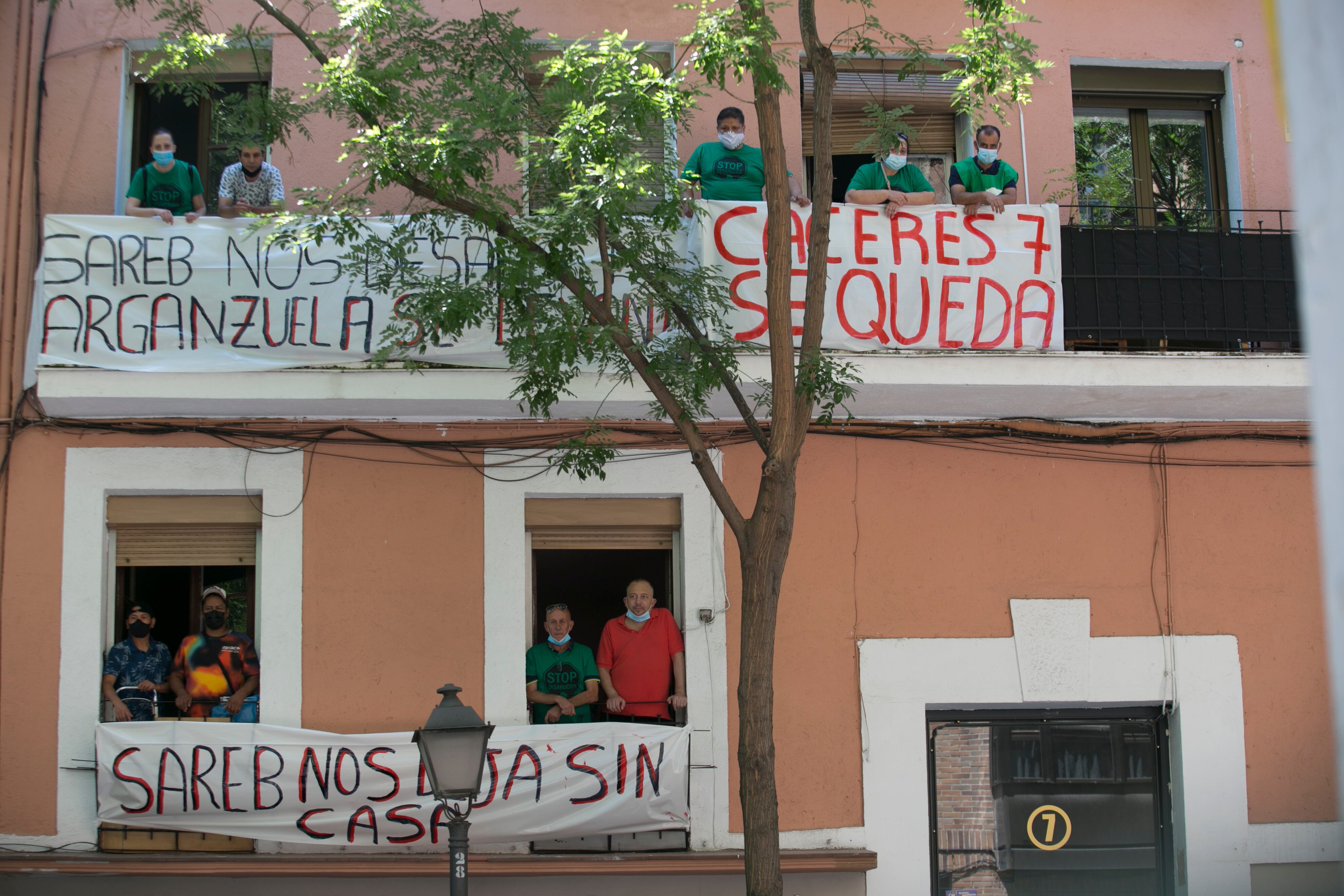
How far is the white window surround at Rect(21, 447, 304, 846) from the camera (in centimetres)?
722

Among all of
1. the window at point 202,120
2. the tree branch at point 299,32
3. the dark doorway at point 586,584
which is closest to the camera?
the tree branch at point 299,32

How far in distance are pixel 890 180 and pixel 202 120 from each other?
5014 millimetres

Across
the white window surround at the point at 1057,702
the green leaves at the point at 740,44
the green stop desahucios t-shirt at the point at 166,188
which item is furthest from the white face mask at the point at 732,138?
the green stop desahucios t-shirt at the point at 166,188

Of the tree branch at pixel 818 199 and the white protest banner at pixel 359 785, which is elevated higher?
the tree branch at pixel 818 199

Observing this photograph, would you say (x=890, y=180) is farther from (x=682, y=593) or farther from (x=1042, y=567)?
(x=682, y=593)

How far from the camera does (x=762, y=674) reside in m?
5.28

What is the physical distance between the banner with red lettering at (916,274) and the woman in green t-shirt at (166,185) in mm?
3389

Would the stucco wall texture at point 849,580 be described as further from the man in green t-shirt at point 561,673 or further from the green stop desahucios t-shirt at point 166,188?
the green stop desahucios t-shirt at point 166,188

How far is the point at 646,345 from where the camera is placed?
602 cm

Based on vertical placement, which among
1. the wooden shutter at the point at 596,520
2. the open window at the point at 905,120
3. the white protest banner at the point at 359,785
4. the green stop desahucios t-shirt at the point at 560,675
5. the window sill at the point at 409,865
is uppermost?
the open window at the point at 905,120

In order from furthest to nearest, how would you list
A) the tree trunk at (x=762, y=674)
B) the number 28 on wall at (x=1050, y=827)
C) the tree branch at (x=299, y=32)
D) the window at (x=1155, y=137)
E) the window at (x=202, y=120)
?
the window at (x=1155, y=137) → the window at (x=202, y=120) → the number 28 on wall at (x=1050, y=827) → the tree branch at (x=299, y=32) → the tree trunk at (x=762, y=674)

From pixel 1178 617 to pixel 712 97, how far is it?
4.78 m

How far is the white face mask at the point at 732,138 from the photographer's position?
780 cm

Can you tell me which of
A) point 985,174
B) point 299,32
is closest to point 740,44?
point 299,32
